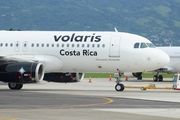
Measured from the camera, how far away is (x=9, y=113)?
77.3ft

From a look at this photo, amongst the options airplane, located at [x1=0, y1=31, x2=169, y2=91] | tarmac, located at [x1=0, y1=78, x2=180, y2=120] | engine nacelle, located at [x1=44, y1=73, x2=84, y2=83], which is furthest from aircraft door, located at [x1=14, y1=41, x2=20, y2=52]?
tarmac, located at [x1=0, y1=78, x2=180, y2=120]

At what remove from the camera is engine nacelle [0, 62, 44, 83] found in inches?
1519

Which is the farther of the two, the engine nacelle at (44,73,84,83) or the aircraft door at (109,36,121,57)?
the engine nacelle at (44,73,84,83)

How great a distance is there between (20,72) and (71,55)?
3.95 metres

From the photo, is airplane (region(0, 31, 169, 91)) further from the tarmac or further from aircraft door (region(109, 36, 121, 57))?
the tarmac

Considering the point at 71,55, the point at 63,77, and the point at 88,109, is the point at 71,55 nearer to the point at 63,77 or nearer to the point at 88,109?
the point at 63,77

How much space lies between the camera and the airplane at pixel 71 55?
39156mm

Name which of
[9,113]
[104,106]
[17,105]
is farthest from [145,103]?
[9,113]

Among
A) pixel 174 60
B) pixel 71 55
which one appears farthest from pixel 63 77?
pixel 174 60

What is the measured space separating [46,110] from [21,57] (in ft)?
55.0

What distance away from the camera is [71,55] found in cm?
4106

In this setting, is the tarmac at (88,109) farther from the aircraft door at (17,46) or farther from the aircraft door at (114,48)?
the aircraft door at (17,46)

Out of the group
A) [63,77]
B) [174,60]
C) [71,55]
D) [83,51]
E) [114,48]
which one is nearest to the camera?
[114,48]

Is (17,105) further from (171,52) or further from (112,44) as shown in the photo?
(171,52)
